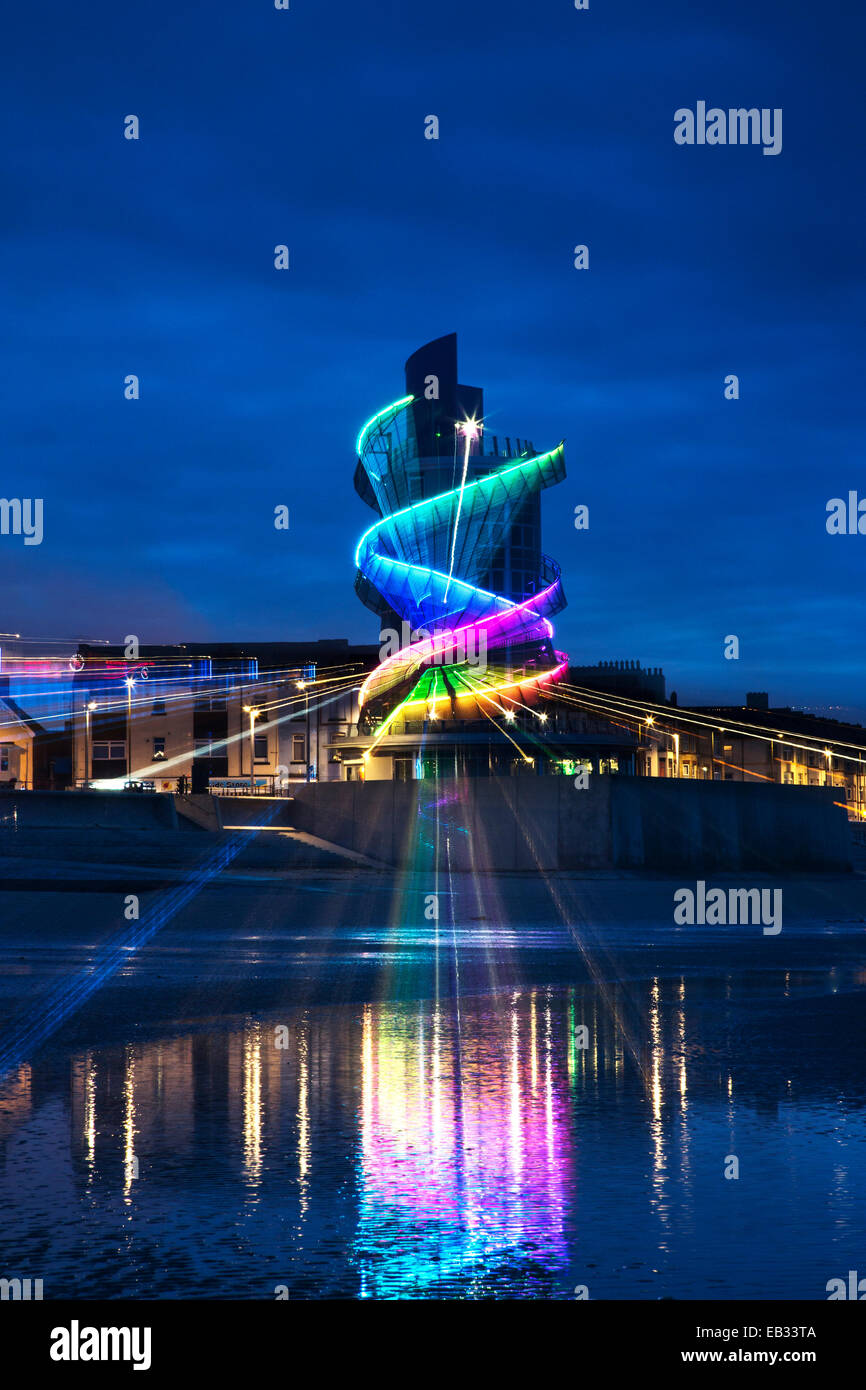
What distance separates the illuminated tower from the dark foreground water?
36.9 meters

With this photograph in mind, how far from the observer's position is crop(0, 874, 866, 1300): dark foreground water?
6.65 m

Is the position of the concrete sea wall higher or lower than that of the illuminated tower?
lower

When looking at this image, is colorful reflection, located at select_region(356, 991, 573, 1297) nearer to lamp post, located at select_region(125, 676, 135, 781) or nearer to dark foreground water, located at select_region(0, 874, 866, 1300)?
dark foreground water, located at select_region(0, 874, 866, 1300)

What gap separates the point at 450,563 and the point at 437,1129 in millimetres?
49793

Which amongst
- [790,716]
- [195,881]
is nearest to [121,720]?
[790,716]

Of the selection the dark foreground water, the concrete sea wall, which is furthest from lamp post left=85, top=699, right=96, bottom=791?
the dark foreground water

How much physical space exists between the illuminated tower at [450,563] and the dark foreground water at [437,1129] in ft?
121

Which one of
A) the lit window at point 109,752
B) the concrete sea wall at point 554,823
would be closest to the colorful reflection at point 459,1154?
the concrete sea wall at point 554,823

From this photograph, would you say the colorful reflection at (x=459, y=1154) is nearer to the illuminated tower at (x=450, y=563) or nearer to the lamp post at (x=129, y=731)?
the illuminated tower at (x=450, y=563)

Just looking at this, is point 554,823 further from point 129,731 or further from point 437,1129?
point 129,731

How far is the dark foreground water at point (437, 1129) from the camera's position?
665cm
